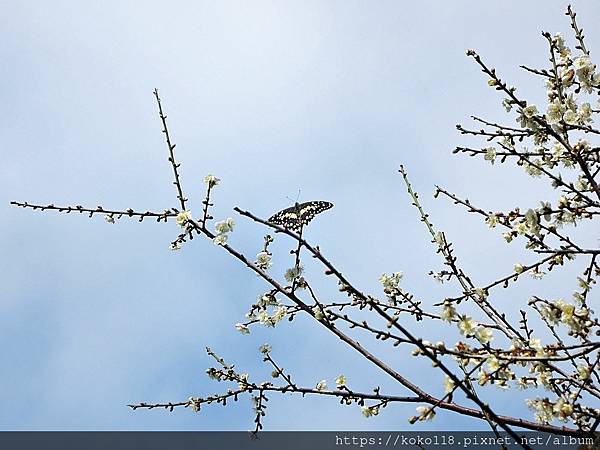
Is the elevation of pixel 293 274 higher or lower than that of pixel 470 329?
higher

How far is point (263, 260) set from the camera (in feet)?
12.7

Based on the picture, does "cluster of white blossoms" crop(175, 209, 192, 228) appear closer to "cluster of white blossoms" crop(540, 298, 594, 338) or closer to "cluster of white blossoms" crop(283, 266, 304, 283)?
"cluster of white blossoms" crop(283, 266, 304, 283)

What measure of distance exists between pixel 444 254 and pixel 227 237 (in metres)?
1.80

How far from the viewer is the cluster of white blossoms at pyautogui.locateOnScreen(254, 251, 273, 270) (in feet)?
12.7

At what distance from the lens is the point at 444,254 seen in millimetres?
4527

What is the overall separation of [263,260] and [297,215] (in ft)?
2.04

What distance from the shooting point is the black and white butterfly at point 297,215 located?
10.8ft

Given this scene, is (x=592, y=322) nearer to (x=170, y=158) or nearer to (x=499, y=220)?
(x=499, y=220)

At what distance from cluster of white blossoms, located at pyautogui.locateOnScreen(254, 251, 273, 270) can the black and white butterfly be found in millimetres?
407

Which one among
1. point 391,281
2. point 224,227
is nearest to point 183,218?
point 224,227

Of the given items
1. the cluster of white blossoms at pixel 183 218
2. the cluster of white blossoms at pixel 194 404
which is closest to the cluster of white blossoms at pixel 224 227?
the cluster of white blossoms at pixel 183 218

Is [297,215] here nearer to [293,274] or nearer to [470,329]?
[293,274]

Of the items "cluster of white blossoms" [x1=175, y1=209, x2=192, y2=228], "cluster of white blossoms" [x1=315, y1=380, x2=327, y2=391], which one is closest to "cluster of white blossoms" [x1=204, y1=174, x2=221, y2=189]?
"cluster of white blossoms" [x1=175, y1=209, x2=192, y2=228]

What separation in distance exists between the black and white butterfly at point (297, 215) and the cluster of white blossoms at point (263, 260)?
41cm
